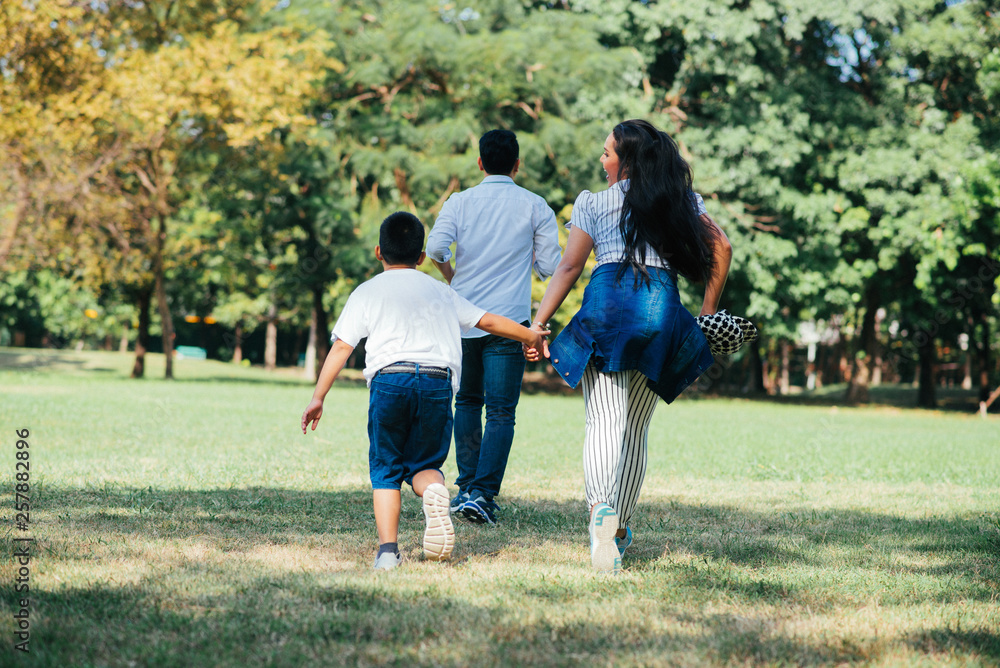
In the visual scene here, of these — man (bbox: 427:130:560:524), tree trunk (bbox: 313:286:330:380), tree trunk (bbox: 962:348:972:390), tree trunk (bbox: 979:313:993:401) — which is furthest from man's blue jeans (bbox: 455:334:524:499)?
tree trunk (bbox: 962:348:972:390)

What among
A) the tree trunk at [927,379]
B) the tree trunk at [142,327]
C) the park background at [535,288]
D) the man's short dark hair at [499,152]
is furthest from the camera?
the tree trunk at [927,379]

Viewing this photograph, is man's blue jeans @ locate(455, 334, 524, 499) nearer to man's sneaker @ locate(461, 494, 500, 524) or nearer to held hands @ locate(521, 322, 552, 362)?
man's sneaker @ locate(461, 494, 500, 524)

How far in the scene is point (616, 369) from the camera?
3.95m

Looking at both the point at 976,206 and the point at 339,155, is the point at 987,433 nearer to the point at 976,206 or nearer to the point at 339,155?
the point at 976,206

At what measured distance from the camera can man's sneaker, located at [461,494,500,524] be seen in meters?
5.01

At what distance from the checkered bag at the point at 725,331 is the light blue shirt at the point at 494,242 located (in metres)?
1.26

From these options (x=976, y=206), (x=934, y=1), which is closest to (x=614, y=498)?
(x=976, y=206)

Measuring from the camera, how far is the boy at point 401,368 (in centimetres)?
396

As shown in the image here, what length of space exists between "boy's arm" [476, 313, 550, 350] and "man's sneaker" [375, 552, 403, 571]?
108 cm

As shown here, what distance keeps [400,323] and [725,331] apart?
58.5 inches

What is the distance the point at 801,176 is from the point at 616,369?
22.1 m

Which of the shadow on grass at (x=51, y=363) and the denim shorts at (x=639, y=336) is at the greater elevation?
the denim shorts at (x=639, y=336)

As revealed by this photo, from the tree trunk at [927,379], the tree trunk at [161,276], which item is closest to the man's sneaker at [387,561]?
the tree trunk at [161,276]

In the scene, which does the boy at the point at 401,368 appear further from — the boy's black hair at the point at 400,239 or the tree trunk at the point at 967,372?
the tree trunk at the point at 967,372
